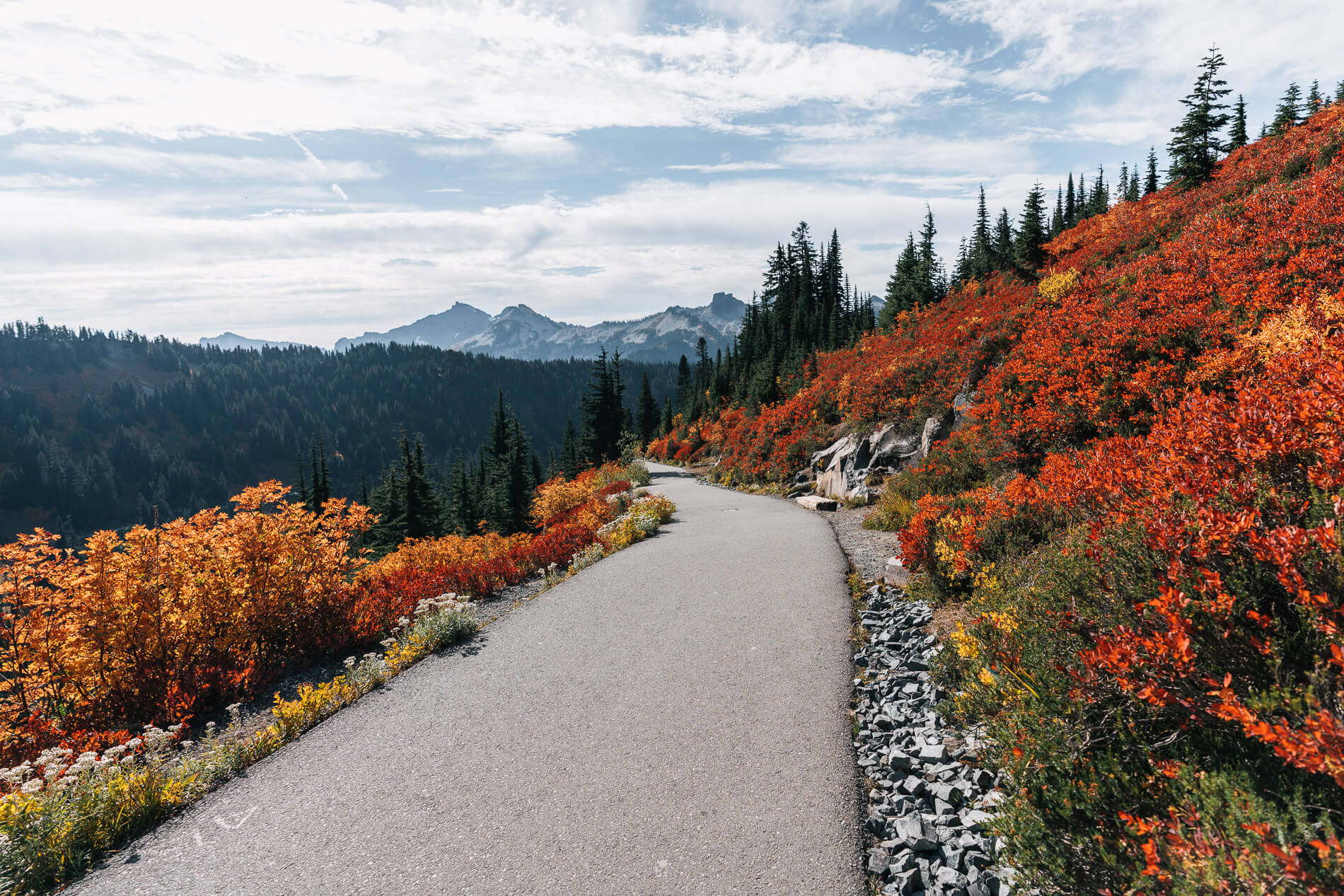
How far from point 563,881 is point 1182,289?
12212 millimetres

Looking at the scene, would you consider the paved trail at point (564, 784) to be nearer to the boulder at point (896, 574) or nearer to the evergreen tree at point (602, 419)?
Answer: the boulder at point (896, 574)

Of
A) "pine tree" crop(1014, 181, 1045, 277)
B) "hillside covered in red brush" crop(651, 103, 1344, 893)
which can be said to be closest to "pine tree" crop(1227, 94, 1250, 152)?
"pine tree" crop(1014, 181, 1045, 277)

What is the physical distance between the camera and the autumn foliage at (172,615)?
224 inches

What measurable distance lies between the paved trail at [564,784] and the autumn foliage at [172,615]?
1.86 meters

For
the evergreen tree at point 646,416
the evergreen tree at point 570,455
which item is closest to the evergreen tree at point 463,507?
the evergreen tree at point 570,455

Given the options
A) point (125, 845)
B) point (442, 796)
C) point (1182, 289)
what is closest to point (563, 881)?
point (442, 796)

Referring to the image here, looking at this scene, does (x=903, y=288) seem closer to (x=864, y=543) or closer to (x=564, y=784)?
(x=864, y=543)

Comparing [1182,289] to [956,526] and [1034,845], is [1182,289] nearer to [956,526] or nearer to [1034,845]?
[956,526]

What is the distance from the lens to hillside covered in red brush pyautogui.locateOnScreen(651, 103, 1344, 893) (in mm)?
2383

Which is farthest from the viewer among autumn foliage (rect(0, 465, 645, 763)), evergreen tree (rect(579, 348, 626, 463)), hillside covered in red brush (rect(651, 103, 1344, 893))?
evergreen tree (rect(579, 348, 626, 463))

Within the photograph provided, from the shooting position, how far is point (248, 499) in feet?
24.8

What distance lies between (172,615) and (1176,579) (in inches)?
361

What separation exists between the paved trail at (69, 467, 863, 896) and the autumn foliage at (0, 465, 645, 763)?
1860 mm

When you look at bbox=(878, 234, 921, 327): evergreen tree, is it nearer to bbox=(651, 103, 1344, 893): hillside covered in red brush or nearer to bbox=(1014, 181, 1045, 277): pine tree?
bbox=(1014, 181, 1045, 277): pine tree
